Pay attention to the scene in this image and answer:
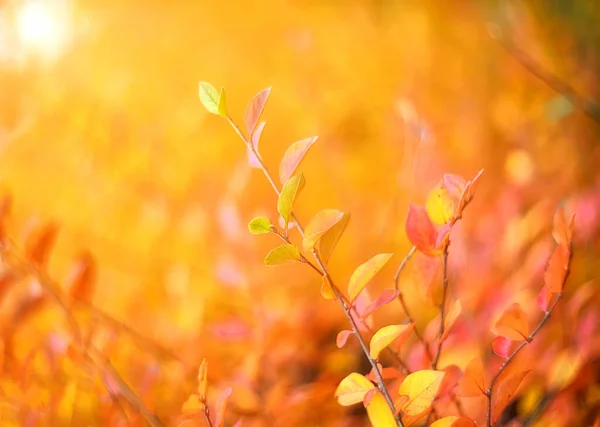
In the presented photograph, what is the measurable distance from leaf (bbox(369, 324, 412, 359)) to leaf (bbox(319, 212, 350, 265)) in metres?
0.05

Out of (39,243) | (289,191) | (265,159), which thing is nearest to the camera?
(289,191)

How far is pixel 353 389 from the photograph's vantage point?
1.00 feet

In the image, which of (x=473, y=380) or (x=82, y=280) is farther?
(x=82, y=280)

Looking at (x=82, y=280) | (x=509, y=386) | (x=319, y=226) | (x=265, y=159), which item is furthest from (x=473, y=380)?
(x=265, y=159)

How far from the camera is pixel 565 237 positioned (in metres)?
0.31

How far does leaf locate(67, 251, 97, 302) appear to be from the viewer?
0.47m

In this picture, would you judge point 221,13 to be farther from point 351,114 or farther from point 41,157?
point 41,157

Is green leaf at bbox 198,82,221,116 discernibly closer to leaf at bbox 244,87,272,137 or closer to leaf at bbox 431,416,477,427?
leaf at bbox 244,87,272,137

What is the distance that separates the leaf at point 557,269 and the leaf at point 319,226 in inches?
5.1

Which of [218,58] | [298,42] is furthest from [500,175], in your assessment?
[218,58]

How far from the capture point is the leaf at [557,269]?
0.31m

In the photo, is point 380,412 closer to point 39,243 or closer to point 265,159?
point 39,243

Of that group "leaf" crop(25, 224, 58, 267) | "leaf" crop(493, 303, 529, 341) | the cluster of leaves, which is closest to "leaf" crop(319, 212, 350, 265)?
the cluster of leaves

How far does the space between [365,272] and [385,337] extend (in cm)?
4
